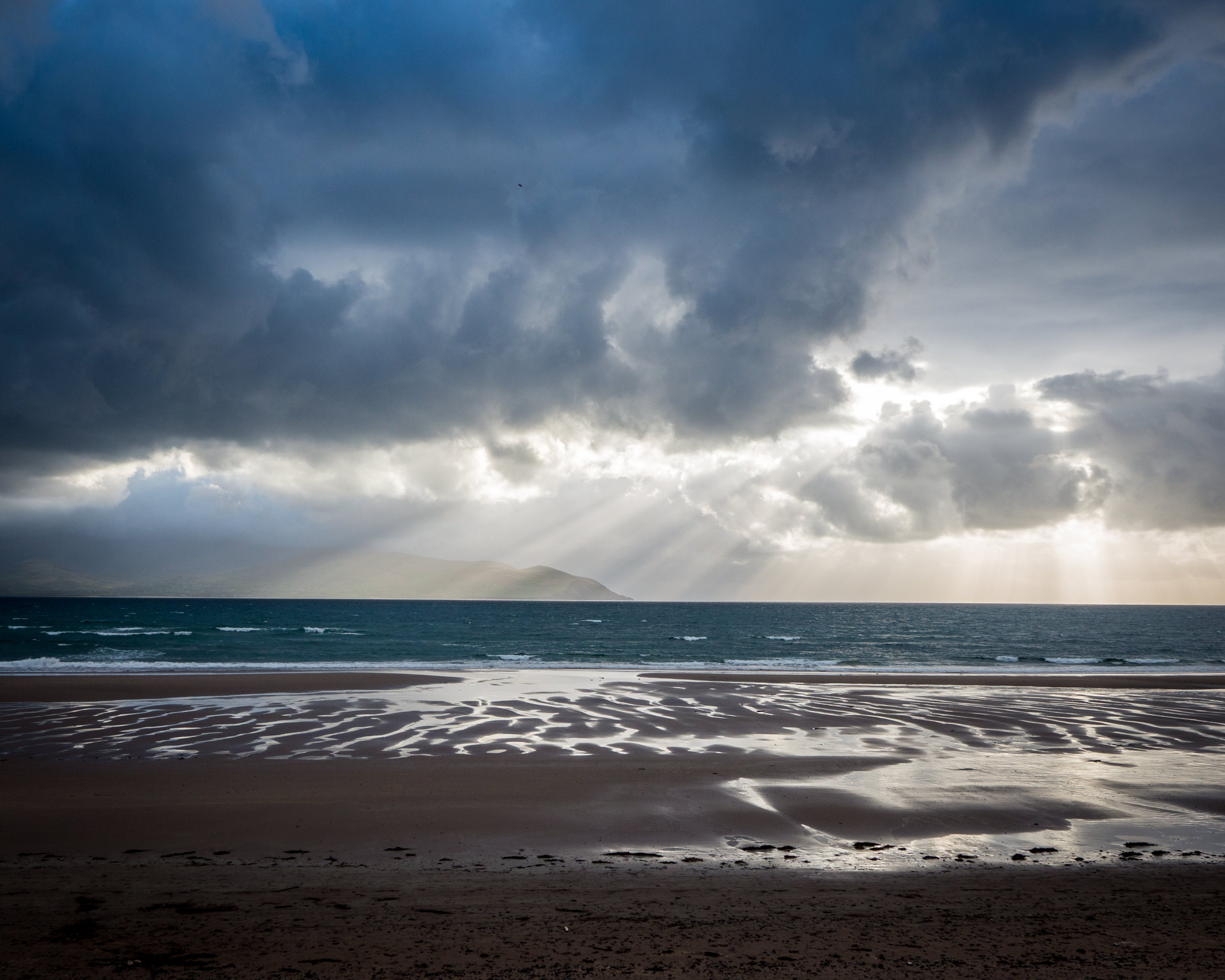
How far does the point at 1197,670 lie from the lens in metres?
42.8

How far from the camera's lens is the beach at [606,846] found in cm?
579

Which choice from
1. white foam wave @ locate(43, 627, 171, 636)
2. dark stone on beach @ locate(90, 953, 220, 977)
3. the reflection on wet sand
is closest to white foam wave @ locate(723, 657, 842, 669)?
the reflection on wet sand

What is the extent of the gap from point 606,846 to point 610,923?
267cm

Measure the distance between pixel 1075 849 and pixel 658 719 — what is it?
41.2 feet

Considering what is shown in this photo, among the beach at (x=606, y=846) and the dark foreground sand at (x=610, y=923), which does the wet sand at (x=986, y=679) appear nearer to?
the beach at (x=606, y=846)

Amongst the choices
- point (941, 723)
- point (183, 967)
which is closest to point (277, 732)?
point (183, 967)

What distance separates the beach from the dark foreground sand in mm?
Answer: 34

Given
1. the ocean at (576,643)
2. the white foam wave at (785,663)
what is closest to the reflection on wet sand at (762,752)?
the white foam wave at (785,663)

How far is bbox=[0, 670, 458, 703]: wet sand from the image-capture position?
24.6 m

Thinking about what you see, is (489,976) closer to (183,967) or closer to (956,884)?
(183,967)

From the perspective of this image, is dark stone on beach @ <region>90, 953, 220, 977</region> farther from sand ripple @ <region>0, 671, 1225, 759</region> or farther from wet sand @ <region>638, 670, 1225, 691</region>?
wet sand @ <region>638, 670, 1225, 691</region>

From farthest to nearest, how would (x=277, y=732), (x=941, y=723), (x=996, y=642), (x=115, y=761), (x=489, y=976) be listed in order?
(x=996, y=642) → (x=941, y=723) → (x=277, y=732) → (x=115, y=761) → (x=489, y=976)

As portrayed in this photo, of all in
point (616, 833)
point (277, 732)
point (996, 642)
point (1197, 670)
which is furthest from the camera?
point (996, 642)

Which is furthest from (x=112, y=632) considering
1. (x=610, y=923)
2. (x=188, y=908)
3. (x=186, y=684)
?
(x=610, y=923)
